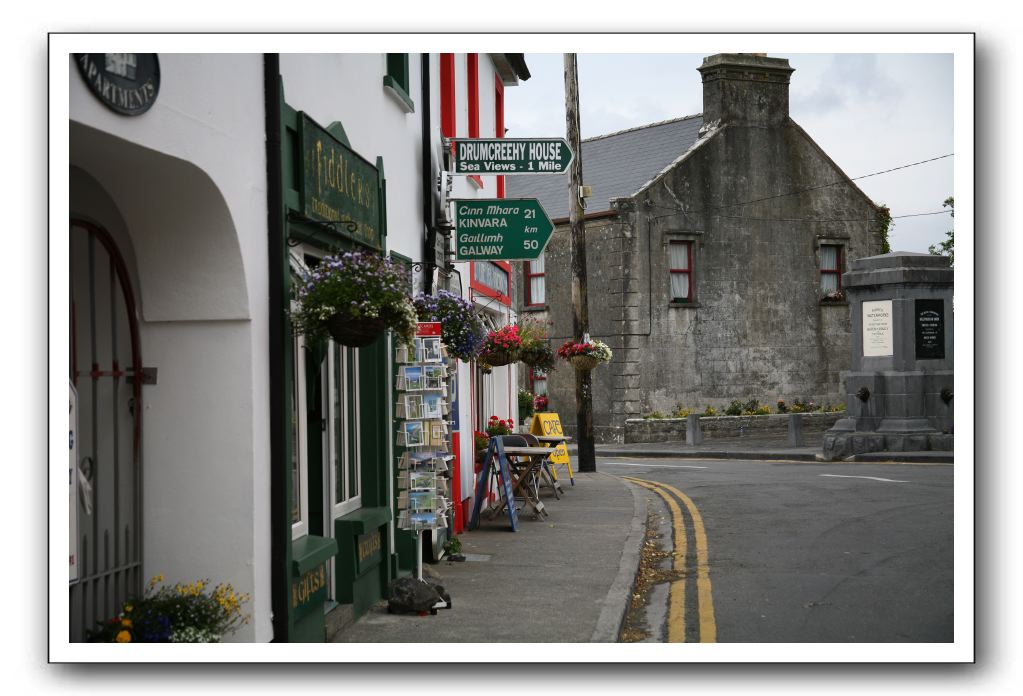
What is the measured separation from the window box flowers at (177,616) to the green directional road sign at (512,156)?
18.0ft

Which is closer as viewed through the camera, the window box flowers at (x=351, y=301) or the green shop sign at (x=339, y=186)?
the window box flowers at (x=351, y=301)

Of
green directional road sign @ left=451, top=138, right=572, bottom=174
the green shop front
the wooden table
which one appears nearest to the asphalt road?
the wooden table

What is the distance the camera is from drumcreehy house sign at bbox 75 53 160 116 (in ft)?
16.1

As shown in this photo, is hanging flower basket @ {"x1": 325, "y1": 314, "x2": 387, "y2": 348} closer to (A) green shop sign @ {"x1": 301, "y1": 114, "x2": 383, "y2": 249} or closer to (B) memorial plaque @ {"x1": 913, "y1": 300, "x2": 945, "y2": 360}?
(A) green shop sign @ {"x1": 301, "y1": 114, "x2": 383, "y2": 249}

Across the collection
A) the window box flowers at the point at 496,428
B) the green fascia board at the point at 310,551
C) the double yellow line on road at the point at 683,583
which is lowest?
the double yellow line on road at the point at 683,583

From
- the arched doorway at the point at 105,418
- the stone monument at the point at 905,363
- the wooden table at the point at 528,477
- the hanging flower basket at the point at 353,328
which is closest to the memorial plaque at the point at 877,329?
the stone monument at the point at 905,363

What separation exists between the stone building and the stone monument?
10296 mm

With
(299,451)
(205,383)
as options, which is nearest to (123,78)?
(205,383)

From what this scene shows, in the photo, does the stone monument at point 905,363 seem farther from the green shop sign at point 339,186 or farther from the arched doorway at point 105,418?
the arched doorway at point 105,418

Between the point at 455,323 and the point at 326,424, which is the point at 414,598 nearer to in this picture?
the point at 326,424

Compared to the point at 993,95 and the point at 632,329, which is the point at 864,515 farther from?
the point at 632,329

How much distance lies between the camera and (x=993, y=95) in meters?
6.25

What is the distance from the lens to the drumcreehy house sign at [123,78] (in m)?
4.90

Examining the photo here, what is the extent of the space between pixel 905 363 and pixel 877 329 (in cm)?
88
